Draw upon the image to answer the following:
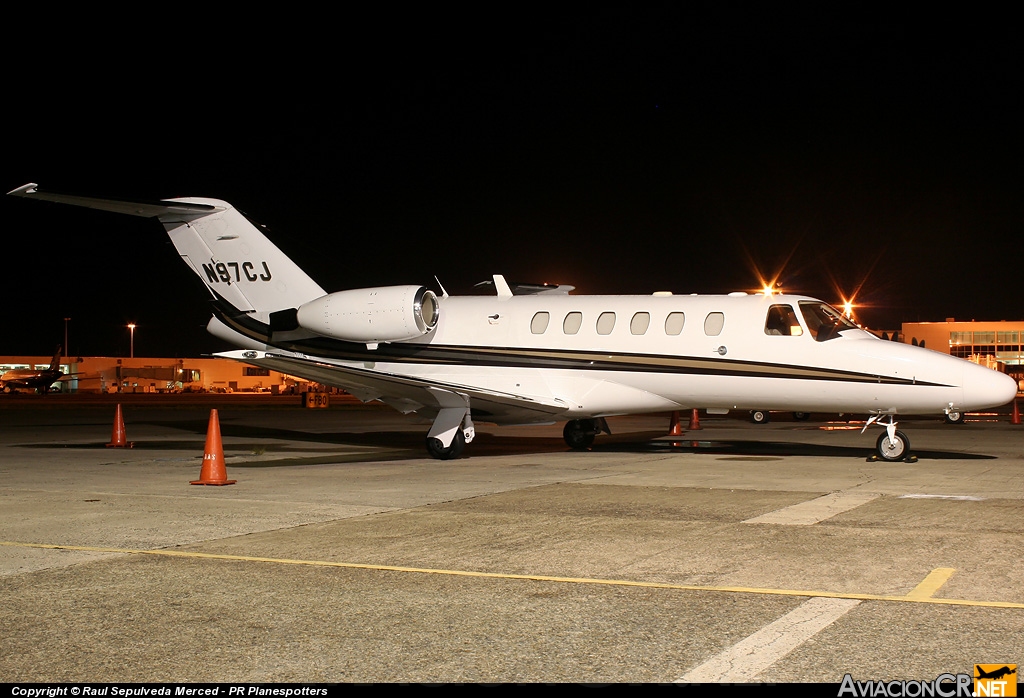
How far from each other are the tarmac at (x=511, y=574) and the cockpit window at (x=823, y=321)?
8.36ft

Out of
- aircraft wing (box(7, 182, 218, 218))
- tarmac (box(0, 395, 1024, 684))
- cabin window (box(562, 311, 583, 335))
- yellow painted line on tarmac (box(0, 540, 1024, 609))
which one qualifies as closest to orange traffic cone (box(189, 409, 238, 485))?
tarmac (box(0, 395, 1024, 684))

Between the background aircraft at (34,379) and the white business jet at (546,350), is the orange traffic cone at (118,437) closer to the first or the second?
the white business jet at (546,350)

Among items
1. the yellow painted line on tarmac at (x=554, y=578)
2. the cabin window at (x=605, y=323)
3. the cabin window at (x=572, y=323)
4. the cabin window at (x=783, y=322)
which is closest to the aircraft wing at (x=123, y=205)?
the cabin window at (x=572, y=323)

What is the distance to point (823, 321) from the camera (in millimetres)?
15625

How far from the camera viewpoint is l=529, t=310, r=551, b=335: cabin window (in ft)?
56.9

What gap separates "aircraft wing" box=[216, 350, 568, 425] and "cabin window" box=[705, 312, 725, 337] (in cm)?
273

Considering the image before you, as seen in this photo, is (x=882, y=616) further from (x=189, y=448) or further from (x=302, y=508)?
(x=189, y=448)

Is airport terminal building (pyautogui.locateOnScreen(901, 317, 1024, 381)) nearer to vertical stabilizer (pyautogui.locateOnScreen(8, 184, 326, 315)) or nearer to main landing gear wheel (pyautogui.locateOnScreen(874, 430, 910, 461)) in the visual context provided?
main landing gear wheel (pyautogui.locateOnScreen(874, 430, 910, 461))

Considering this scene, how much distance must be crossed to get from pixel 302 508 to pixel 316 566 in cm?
313

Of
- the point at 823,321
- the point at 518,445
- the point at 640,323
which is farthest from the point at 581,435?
the point at 823,321

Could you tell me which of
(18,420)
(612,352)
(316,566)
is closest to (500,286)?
(612,352)

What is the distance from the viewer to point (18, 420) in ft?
98.7

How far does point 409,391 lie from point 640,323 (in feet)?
13.5

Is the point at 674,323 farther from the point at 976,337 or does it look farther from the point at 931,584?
the point at 976,337
